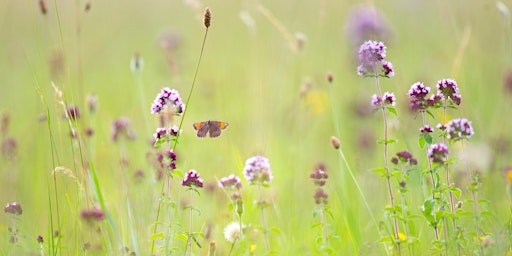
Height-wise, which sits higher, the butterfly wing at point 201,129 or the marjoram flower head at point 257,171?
the butterfly wing at point 201,129

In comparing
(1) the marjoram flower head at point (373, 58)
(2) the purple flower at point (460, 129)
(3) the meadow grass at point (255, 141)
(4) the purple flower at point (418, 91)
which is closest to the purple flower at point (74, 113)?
(3) the meadow grass at point (255, 141)

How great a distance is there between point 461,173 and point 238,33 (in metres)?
6.73

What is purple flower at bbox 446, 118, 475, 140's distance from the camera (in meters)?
2.14

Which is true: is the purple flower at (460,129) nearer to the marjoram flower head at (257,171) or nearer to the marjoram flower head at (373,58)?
the marjoram flower head at (373,58)

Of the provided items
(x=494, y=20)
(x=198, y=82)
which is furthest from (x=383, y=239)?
(x=494, y=20)

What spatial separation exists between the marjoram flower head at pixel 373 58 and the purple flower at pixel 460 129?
0.97 ft

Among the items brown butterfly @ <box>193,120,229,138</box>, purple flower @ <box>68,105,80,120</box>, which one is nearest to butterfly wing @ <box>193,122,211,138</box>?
brown butterfly @ <box>193,120,229,138</box>

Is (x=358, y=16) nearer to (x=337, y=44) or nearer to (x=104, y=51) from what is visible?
(x=337, y=44)

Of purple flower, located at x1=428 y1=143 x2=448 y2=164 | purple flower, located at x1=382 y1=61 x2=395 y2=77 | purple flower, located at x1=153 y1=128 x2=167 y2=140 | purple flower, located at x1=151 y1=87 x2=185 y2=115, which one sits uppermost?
purple flower, located at x1=382 y1=61 x2=395 y2=77

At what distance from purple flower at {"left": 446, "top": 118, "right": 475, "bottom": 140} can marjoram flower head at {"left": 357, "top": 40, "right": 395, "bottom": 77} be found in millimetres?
296

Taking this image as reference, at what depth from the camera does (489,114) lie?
501cm

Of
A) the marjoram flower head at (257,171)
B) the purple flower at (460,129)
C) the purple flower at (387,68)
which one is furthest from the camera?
the marjoram flower head at (257,171)

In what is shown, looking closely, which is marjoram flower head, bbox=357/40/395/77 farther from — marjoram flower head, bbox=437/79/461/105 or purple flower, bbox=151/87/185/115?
purple flower, bbox=151/87/185/115

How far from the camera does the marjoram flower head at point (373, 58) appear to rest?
2318mm
